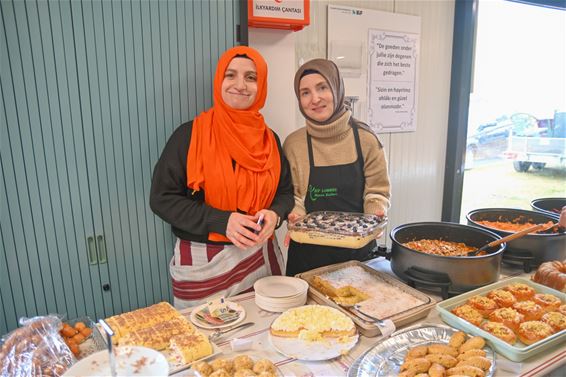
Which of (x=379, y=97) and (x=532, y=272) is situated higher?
(x=379, y=97)

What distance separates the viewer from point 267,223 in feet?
5.42

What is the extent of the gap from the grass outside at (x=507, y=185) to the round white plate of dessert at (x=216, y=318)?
10.00 feet

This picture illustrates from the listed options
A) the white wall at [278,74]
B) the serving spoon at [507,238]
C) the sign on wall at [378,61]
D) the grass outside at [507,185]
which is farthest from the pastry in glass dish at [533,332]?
the grass outside at [507,185]

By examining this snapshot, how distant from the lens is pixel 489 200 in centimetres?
441

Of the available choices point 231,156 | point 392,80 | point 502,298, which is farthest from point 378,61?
point 502,298

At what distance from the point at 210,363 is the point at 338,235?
2.20 feet

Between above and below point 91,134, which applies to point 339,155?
below

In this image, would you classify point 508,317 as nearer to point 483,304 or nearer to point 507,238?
point 483,304

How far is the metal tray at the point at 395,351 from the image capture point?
1.10m

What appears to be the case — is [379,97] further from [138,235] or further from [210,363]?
[210,363]

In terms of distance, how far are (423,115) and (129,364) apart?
317 cm

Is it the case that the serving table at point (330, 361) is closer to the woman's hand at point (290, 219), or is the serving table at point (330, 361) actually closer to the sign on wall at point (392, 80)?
the woman's hand at point (290, 219)

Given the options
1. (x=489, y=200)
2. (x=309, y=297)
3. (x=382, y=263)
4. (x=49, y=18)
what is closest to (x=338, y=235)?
(x=309, y=297)

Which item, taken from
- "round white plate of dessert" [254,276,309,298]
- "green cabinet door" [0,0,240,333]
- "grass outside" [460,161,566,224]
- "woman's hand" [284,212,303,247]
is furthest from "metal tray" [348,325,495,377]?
"grass outside" [460,161,566,224]
